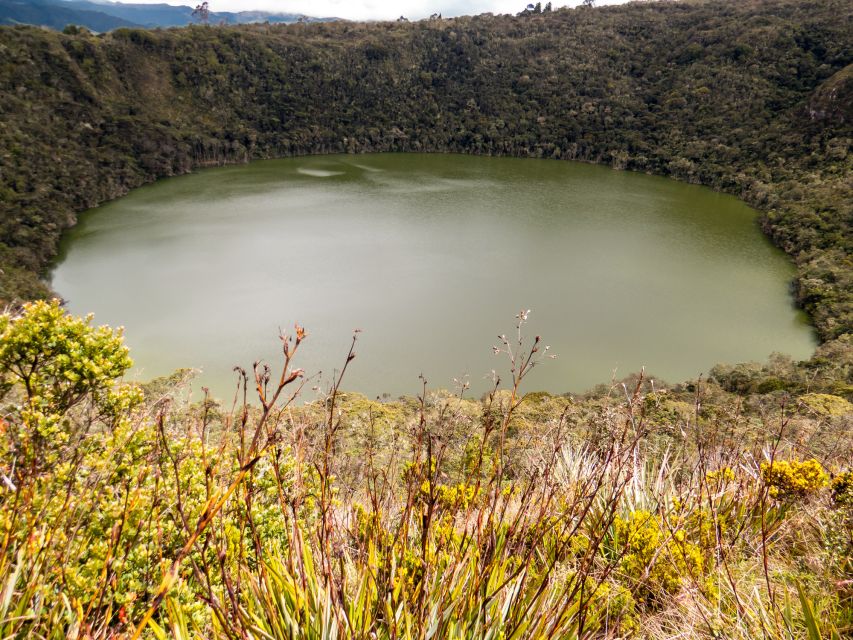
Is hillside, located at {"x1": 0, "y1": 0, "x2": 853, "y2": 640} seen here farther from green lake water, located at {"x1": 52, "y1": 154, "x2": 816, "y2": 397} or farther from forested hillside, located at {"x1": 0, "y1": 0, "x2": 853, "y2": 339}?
green lake water, located at {"x1": 52, "y1": 154, "x2": 816, "y2": 397}

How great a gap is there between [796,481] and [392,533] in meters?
2.07

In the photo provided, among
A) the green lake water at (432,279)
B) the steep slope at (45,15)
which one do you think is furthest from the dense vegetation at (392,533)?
the steep slope at (45,15)

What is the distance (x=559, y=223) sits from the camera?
29.6 m

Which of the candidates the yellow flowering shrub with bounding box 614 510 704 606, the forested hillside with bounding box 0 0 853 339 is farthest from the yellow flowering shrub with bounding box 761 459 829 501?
the forested hillside with bounding box 0 0 853 339

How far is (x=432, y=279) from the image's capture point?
21.5m

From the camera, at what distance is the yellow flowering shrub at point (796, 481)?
255 cm

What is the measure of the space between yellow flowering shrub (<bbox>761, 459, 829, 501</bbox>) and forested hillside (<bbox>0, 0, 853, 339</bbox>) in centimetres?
1855

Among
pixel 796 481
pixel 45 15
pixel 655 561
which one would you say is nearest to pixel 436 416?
pixel 796 481

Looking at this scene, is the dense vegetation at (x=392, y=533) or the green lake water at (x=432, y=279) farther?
the green lake water at (x=432, y=279)

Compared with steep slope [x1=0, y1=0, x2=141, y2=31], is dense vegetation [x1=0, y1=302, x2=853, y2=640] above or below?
below

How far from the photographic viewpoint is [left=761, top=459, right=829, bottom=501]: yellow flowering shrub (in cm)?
255

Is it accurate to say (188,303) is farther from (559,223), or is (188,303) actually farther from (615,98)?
(615,98)

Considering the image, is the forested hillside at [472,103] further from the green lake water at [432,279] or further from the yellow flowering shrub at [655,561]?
the yellow flowering shrub at [655,561]

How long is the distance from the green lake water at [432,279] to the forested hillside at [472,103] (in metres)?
2.06
